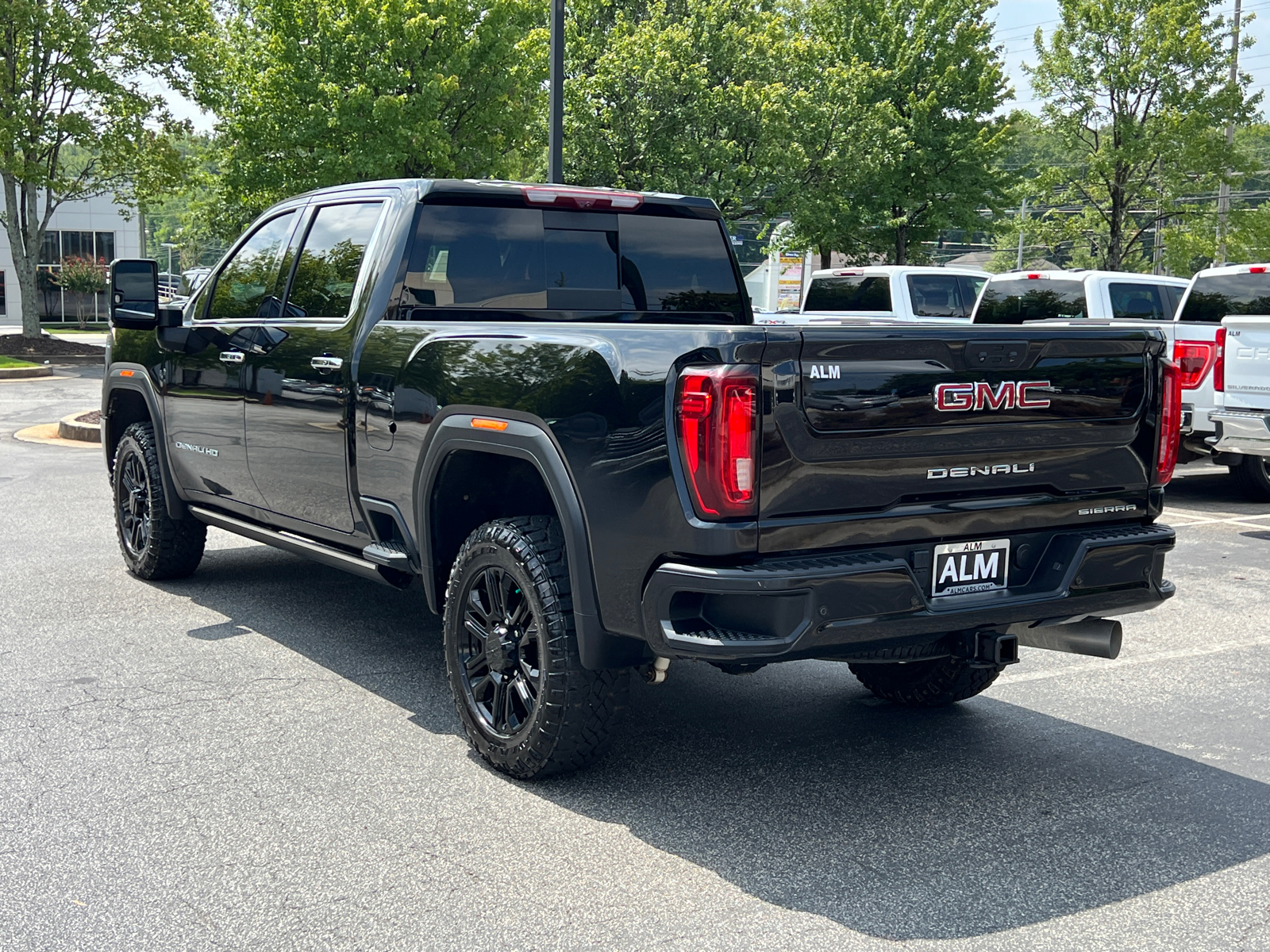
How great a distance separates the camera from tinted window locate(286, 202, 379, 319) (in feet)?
18.7

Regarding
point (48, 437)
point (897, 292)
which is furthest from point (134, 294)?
point (897, 292)

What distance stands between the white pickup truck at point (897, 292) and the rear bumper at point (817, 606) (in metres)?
13.0

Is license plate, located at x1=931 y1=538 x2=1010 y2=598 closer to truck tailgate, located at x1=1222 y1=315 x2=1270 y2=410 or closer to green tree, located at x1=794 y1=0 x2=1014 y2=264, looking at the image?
truck tailgate, located at x1=1222 y1=315 x2=1270 y2=410

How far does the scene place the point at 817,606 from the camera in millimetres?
3783

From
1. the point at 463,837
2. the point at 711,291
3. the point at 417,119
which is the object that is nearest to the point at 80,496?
the point at 711,291

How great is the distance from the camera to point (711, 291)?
632 cm

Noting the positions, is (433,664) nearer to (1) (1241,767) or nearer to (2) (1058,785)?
(2) (1058,785)

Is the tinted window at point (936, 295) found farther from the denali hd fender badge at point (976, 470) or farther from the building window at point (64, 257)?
the building window at point (64, 257)

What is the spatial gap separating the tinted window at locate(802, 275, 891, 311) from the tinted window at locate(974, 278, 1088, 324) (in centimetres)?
276

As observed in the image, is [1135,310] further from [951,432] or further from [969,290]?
[951,432]

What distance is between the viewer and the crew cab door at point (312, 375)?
551cm

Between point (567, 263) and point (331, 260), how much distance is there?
1.04 meters

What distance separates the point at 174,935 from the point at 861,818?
2059mm

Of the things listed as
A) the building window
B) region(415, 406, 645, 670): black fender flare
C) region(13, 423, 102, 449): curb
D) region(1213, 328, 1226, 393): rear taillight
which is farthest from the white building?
region(415, 406, 645, 670): black fender flare
